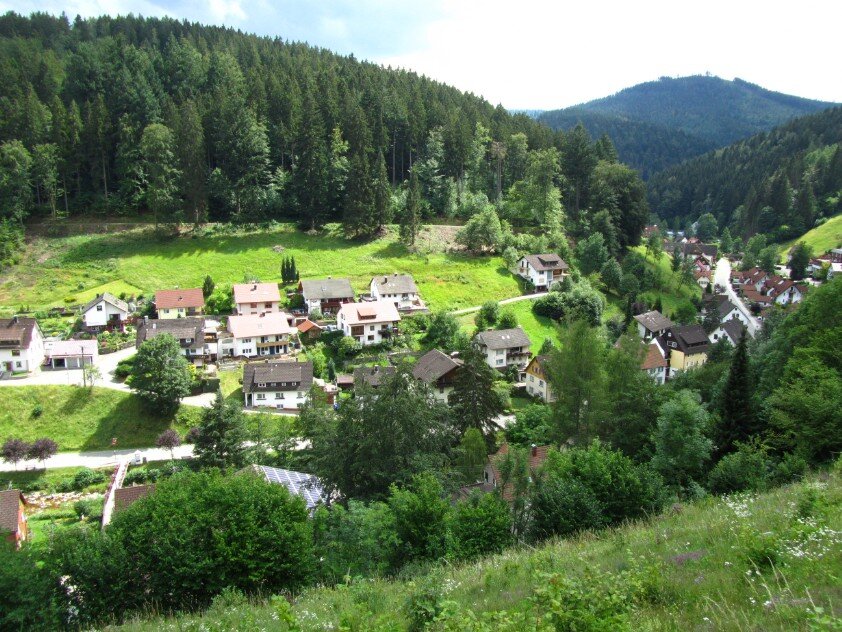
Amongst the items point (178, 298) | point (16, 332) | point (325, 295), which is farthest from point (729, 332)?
point (16, 332)

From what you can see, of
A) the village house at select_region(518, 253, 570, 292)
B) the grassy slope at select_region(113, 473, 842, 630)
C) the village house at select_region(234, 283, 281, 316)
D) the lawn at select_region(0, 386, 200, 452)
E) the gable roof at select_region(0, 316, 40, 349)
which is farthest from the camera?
the village house at select_region(518, 253, 570, 292)

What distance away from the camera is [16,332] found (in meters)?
40.2

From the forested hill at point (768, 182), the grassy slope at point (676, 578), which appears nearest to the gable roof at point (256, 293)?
the grassy slope at point (676, 578)

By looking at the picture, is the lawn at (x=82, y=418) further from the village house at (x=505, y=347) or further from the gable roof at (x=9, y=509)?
the village house at (x=505, y=347)

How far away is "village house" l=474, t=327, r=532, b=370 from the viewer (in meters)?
46.4

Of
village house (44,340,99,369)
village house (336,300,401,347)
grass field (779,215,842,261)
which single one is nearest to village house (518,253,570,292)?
village house (336,300,401,347)

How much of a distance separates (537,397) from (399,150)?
46.5 metres

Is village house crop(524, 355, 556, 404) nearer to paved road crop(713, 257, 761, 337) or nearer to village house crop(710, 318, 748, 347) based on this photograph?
village house crop(710, 318, 748, 347)

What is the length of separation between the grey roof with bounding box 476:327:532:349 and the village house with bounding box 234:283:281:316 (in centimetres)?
1840

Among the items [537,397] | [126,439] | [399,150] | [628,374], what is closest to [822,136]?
[399,150]

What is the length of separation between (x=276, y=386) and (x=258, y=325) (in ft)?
24.1

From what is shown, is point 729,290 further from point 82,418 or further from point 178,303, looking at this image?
point 82,418

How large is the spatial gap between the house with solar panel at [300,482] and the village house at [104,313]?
26548 millimetres

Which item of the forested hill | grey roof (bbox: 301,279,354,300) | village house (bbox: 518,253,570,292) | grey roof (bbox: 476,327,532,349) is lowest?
grey roof (bbox: 476,327,532,349)
